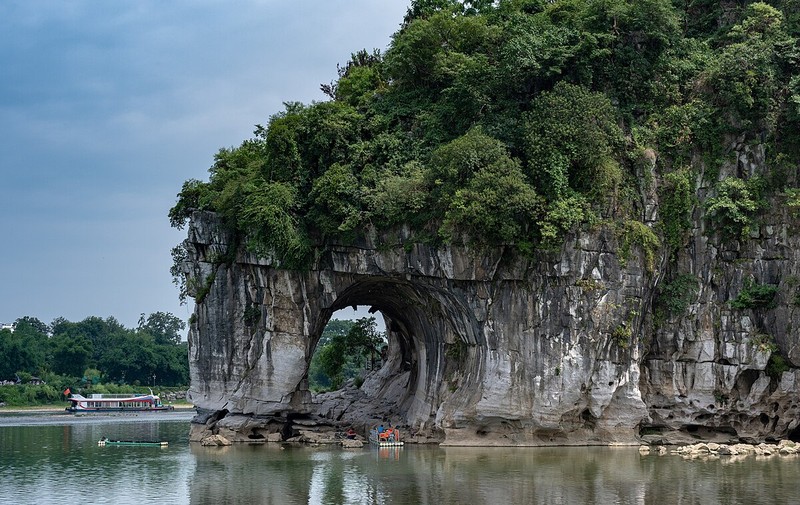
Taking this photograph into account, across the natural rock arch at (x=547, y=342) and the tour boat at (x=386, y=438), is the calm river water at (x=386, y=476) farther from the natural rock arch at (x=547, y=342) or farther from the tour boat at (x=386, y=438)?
the natural rock arch at (x=547, y=342)

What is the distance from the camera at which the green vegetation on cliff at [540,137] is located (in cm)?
2777

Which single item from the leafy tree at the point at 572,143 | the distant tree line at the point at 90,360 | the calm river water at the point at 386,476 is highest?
the leafy tree at the point at 572,143

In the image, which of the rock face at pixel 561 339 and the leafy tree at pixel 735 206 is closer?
the rock face at pixel 561 339

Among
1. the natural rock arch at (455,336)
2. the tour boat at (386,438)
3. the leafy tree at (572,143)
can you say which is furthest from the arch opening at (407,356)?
the leafy tree at (572,143)

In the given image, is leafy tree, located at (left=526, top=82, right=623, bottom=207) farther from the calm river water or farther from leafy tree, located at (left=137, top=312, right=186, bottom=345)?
leafy tree, located at (left=137, top=312, right=186, bottom=345)

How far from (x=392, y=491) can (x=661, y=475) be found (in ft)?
22.0

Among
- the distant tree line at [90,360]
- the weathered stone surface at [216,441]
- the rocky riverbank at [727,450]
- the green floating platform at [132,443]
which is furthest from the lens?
the distant tree line at [90,360]

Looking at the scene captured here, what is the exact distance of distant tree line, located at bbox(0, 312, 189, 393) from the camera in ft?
212

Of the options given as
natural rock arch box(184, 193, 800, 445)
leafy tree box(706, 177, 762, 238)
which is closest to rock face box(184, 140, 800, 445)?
natural rock arch box(184, 193, 800, 445)

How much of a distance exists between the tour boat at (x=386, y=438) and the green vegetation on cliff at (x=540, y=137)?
5944mm

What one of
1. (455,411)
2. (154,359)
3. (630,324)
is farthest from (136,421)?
(630,324)

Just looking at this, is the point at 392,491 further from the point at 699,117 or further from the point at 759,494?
the point at 699,117

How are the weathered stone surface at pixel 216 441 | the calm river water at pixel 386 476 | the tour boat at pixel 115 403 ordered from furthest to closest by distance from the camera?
the tour boat at pixel 115 403
the weathered stone surface at pixel 216 441
the calm river water at pixel 386 476

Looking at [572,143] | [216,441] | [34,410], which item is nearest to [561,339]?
[572,143]
